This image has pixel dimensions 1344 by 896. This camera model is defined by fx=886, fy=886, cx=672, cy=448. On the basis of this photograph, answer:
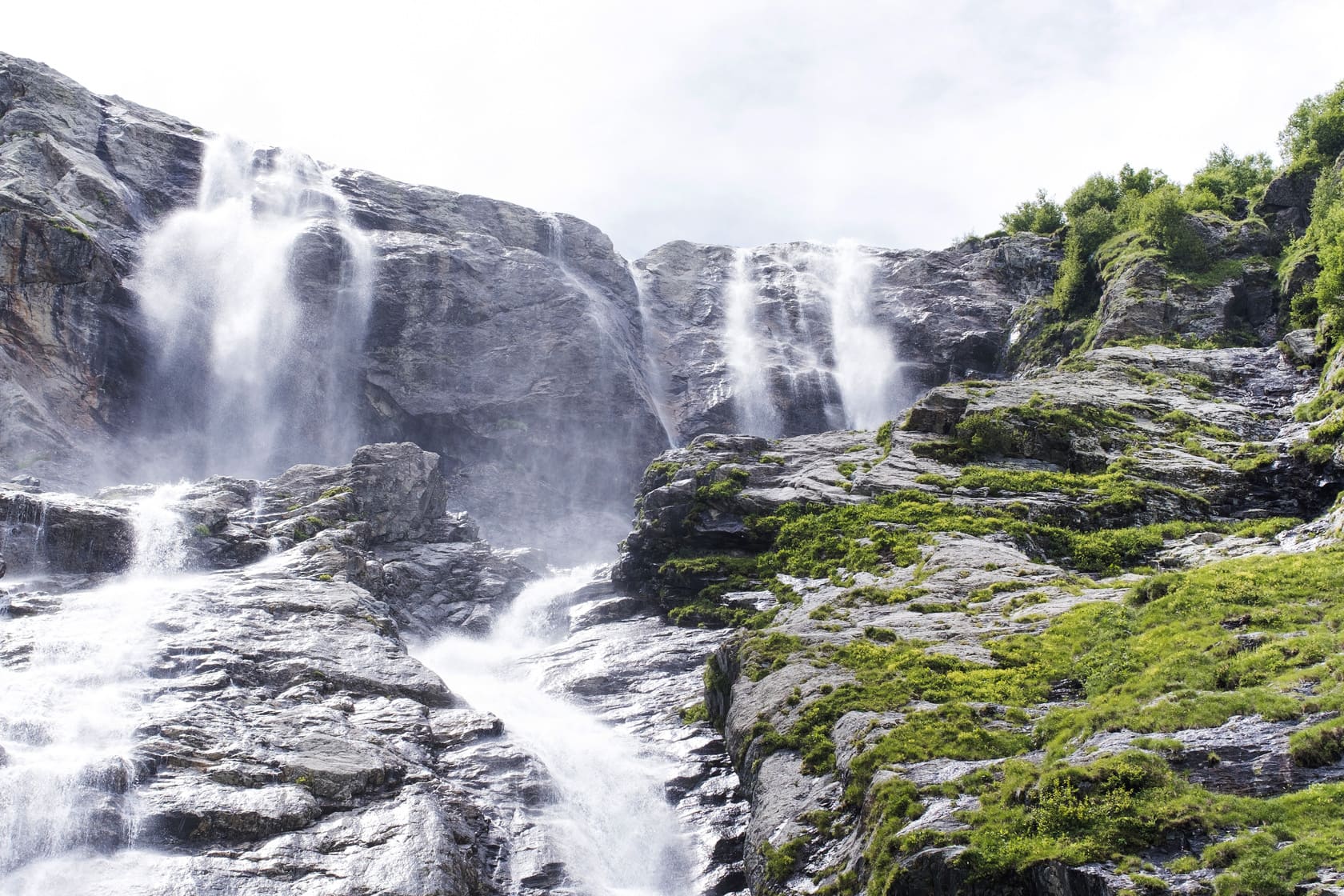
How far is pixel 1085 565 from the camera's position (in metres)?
25.6

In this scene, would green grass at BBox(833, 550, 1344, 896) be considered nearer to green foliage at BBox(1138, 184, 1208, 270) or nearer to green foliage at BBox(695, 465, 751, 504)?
green foliage at BBox(695, 465, 751, 504)

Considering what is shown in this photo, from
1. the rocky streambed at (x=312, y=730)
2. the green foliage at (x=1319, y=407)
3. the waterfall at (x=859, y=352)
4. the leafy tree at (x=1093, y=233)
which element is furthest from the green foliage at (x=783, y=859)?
the leafy tree at (x=1093, y=233)

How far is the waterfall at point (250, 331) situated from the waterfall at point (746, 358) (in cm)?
2698

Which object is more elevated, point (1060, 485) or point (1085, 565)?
point (1060, 485)

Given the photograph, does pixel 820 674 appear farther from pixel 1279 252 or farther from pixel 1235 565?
pixel 1279 252

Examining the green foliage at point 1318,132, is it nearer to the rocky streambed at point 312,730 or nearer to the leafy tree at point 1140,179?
the leafy tree at point 1140,179

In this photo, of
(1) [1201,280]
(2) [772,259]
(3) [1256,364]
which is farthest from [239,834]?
(2) [772,259]

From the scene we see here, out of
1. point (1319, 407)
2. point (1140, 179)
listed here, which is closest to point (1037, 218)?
point (1140, 179)

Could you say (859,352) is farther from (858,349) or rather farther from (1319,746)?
(1319,746)

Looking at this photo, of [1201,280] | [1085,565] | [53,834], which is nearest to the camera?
[53,834]

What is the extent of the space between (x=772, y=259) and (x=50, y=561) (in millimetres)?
63869

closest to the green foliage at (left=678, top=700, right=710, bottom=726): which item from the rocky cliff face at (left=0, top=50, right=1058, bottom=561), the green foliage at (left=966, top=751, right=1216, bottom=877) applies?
the green foliage at (left=966, top=751, right=1216, bottom=877)

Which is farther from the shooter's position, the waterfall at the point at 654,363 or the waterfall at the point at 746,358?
the waterfall at the point at 654,363

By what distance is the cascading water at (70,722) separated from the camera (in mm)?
16641
